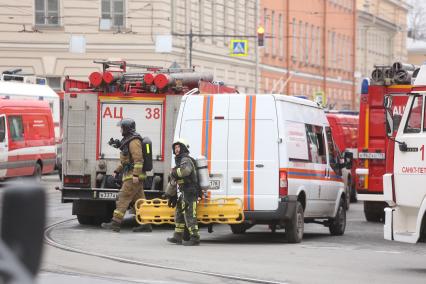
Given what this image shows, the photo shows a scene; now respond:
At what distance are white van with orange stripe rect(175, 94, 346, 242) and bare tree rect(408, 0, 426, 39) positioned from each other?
95550 mm

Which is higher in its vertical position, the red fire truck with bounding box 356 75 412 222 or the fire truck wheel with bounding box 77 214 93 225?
the red fire truck with bounding box 356 75 412 222

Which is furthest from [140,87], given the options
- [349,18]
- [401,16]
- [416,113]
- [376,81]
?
[401,16]

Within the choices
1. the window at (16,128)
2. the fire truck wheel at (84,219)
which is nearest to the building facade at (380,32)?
the window at (16,128)

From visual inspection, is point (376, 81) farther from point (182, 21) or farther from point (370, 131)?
point (182, 21)

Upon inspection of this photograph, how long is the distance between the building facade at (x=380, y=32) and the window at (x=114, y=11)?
36079 millimetres

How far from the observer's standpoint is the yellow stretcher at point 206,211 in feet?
53.4

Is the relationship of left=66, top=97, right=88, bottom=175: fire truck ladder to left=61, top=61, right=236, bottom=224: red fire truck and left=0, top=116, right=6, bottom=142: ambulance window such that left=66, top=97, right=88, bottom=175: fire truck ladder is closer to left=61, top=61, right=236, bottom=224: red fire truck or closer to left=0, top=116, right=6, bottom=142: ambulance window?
left=61, top=61, right=236, bottom=224: red fire truck

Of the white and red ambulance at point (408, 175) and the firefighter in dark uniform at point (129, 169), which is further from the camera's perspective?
the firefighter in dark uniform at point (129, 169)

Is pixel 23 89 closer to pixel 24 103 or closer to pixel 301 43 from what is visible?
pixel 24 103

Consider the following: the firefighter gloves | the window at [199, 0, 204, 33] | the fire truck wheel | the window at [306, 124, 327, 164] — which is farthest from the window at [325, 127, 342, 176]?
the window at [199, 0, 204, 33]

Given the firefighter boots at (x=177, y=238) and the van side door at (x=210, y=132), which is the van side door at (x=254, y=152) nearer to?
the van side door at (x=210, y=132)

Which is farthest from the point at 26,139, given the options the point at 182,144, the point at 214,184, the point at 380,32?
the point at 380,32

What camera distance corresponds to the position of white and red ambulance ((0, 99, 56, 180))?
102 feet

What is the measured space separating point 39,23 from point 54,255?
124 ft
